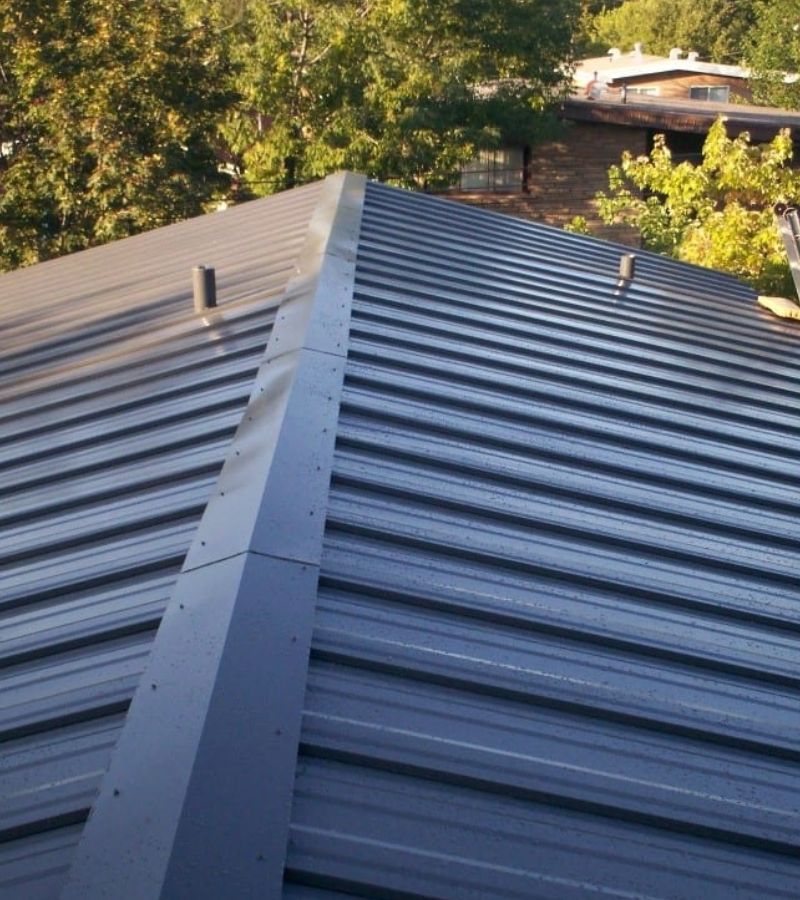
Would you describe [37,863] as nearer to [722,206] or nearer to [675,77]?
[722,206]

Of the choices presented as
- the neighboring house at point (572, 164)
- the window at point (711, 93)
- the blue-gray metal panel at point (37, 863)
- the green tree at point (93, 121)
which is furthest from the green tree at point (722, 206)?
the window at point (711, 93)

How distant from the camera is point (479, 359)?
6.18 metres

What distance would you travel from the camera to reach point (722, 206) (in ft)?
71.2

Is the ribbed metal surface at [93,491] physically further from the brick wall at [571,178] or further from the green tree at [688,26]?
the green tree at [688,26]

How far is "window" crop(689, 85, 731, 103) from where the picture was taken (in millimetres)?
42625

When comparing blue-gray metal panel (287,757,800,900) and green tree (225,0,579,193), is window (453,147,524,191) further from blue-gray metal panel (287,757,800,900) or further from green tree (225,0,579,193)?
blue-gray metal panel (287,757,800,900)

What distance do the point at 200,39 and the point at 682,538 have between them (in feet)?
67.3

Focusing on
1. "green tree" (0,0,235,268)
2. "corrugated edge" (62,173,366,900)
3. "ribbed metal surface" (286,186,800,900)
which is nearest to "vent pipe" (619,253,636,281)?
"ribbed metal surface" (286,186,800,900)

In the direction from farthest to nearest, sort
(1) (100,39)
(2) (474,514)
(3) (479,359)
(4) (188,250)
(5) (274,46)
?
(5) (274,46) < (1) (100,39) < (4) (188,250) < (3) (479,359) < (2) (474,514)

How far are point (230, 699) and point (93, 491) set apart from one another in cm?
199

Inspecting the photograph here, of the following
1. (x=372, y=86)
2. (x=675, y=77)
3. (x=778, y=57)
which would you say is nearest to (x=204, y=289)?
(x=372, y=86)

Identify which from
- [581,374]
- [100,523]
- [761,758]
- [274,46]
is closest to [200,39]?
[274,46]

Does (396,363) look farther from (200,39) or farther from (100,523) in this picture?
(200,39)

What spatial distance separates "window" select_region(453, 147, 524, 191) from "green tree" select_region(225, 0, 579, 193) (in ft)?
5.13
